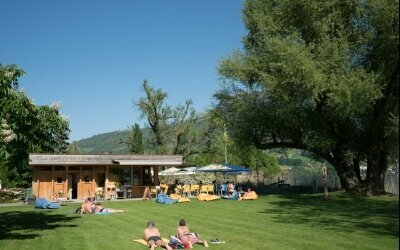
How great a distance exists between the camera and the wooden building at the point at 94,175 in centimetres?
3612

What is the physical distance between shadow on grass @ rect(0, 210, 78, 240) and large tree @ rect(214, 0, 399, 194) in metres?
14.8

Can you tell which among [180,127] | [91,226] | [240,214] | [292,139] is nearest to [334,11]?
[292,139]

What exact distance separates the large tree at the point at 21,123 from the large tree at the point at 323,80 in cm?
1579

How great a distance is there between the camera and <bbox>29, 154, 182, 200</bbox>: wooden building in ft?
119

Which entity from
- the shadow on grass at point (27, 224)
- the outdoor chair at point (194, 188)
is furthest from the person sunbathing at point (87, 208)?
the outdoor chair at point (194, 188)

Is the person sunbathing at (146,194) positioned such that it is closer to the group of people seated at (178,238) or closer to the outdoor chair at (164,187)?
the outdoor chair at (164,187)

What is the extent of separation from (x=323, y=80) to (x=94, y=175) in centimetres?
2001

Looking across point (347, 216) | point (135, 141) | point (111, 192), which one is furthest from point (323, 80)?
point (135, 141)

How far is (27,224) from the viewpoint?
19125 mm

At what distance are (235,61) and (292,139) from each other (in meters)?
7.10

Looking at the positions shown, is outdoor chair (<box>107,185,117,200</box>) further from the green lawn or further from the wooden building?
the green lawn

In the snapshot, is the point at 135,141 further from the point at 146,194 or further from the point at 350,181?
the point at 350,181

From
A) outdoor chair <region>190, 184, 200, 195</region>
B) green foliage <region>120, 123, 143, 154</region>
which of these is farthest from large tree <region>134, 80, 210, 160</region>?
outdoor chair <region>190, 184, 200, 195</region>

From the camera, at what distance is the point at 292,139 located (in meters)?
34.2
